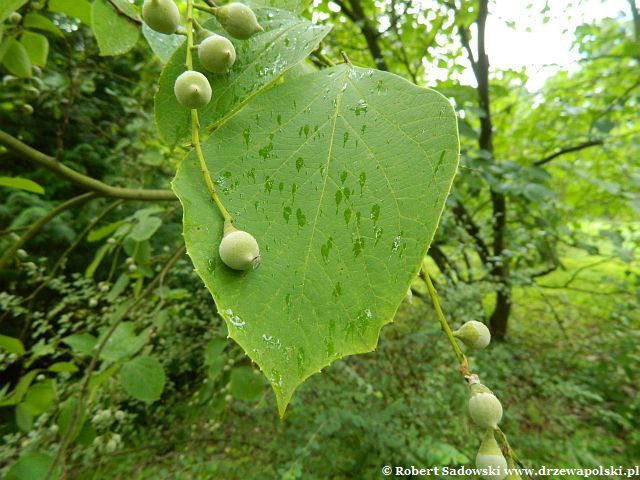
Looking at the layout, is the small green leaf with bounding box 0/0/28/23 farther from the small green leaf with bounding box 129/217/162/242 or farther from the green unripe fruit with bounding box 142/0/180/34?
the small green leaf with bounding box 129/217/162/242

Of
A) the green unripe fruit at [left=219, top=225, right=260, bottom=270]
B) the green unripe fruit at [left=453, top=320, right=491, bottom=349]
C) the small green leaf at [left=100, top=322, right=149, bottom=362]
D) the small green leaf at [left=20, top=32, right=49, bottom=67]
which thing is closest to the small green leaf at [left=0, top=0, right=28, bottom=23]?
the green unripe fruit at [left=219, top=225, right=260, bottom=270]

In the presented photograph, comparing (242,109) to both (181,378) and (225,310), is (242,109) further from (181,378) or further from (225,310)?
(181,378)

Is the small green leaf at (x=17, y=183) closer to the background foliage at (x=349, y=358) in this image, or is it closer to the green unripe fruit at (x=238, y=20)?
the background foliage at (x=349, y=358)

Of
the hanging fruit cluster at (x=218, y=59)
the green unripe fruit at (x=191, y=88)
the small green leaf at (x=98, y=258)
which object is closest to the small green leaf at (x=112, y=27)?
the hanging fruit cluster at (x=218, y=59)

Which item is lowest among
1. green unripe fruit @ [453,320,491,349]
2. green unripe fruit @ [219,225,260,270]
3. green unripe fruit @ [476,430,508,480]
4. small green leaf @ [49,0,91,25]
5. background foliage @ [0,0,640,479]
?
background foliage @ [0,0,640,479]

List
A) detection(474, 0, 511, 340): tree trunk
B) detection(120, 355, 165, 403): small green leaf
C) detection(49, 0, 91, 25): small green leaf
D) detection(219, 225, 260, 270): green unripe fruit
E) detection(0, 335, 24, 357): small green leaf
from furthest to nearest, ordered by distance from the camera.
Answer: detection(474, 0, 511, 340): tree trunk
detection(120, 355, 165, 403): small green leaf
detection(0, 335, 24, 357): small green leaf
detection(49, 0, 91, 25): small green leaf
detection(219, 225, 260, 270): green unripe fruit
